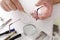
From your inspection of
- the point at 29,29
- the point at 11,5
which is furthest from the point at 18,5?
the point at 29,29

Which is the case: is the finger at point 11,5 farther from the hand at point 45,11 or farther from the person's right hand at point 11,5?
the hand at point 45,11

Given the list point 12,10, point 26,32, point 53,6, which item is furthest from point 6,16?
point 53,6

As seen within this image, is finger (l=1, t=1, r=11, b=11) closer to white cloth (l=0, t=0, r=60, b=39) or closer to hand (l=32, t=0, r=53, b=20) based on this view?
white cloth (l=0, t=0, r=60, b=39)

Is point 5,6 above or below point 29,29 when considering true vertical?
above

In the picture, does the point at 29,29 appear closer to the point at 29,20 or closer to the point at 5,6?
the point at 29,20

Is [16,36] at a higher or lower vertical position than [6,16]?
lower

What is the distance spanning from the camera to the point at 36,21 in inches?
30.3

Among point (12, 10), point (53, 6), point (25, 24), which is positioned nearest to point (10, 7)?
point (12, 10)

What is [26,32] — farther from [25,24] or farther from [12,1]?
[12,1]

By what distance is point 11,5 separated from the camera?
80cm

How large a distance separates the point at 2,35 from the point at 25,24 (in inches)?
5.2

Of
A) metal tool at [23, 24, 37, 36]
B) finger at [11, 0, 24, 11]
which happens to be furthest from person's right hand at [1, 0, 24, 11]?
metal tool at [23, 24, 37, 36]

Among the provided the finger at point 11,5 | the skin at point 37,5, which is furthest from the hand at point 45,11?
the finger at point 11,5

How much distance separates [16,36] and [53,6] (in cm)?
25
